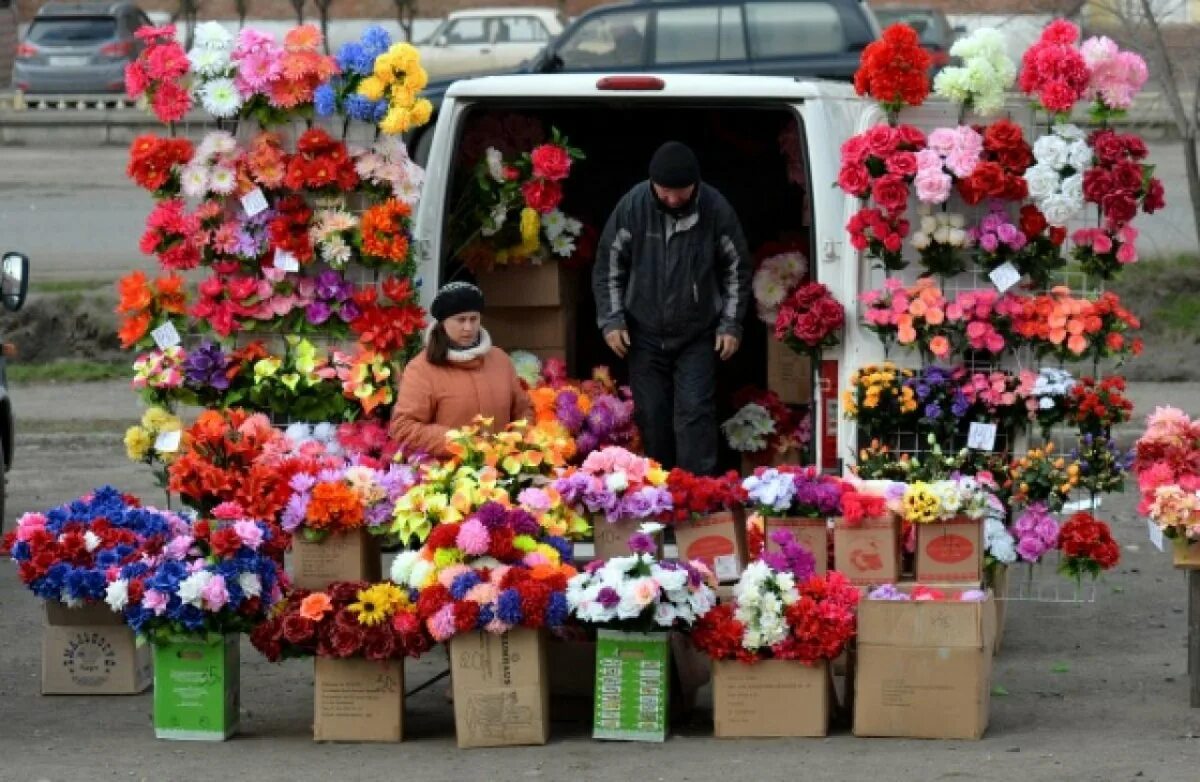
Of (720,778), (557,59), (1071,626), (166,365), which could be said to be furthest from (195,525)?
(557,59)

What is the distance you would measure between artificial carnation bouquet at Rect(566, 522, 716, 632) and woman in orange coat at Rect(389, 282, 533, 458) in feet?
4.13

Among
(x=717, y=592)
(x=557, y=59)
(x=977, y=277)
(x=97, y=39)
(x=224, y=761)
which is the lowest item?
(x=224, y=761)

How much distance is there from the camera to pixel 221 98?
9.09 metres

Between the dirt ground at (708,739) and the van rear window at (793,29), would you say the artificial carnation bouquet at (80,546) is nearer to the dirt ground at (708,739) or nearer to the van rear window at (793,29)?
the dirt ground at (708,739)

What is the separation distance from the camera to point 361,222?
357 inches

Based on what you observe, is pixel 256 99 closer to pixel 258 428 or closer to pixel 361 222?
pixel 361 222

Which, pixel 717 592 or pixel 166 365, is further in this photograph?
pixel 166 365

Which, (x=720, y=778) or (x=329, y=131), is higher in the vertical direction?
(x=329, y=131)

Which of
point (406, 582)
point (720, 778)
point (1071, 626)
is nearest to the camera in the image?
point (720, 778)

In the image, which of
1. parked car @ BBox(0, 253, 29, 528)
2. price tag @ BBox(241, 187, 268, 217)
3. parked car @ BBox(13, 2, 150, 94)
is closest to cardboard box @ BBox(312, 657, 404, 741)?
price tag @ BBox(241, 187, 268, 217)

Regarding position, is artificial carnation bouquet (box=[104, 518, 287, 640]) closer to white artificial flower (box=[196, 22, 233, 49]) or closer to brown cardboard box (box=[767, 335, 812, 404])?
white artificial flower (box=[196, 22, 233, 49])

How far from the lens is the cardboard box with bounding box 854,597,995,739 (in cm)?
764

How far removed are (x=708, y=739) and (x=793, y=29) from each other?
10891 mm

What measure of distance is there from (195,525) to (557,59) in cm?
1051
